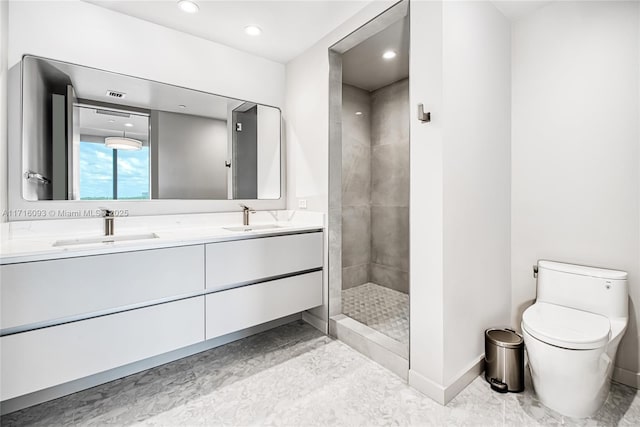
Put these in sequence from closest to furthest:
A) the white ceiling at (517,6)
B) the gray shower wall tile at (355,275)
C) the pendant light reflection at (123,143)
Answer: the white ceiling at (517,6)
the pendant light reflection at (123,143)
the gray shower wall tile at (355,275)

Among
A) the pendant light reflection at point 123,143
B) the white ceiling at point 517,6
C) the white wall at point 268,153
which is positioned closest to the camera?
the white ceiling at point 517,6

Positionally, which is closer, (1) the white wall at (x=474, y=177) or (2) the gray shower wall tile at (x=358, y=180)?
(1) the white wall at (x=474, y=177)

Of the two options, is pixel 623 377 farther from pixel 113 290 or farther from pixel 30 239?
pixel 30 239

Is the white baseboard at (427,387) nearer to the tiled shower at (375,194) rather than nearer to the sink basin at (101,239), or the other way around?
the tiled shower at (375,194)

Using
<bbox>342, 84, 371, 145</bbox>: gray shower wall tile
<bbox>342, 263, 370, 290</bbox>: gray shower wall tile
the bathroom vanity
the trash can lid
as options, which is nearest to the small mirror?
the bathroom vanity

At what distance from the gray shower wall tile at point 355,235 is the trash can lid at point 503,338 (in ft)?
5.91

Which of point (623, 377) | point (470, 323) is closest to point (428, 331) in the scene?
point (470, 323)

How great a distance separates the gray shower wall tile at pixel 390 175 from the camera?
3367 mm

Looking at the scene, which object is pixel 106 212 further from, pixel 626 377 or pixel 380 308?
pixel 626 377

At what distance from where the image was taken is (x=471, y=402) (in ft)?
5.45

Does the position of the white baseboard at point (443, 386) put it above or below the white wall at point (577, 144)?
below

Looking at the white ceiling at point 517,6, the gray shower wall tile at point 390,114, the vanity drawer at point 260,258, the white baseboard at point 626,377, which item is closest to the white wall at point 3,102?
the vanity drawer at point 260,258

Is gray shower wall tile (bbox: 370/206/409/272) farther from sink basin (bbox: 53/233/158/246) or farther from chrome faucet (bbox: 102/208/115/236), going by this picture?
chrome faucet (bbox: 102/208/115/236)

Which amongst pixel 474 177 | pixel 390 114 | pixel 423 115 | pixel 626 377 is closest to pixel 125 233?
pixel 423 115
